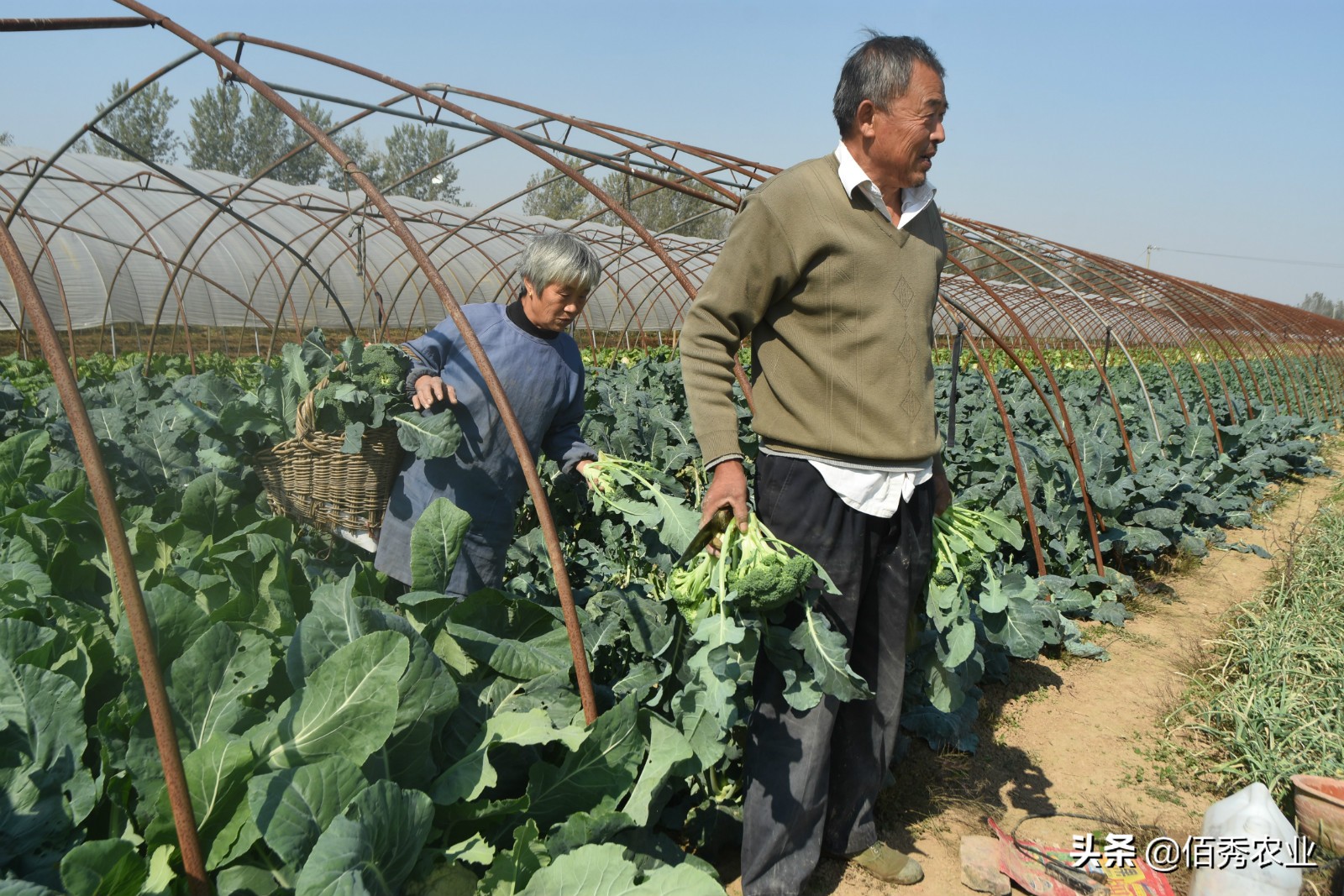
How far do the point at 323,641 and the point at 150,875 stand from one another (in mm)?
483

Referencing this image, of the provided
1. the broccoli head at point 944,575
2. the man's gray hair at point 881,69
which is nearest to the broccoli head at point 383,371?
the man's gray hair at point 881,69

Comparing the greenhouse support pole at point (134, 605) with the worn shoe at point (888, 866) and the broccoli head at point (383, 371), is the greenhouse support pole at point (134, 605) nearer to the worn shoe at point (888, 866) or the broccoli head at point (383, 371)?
the broccoli head at point (383, 371)

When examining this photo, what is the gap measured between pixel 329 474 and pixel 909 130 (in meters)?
1.67

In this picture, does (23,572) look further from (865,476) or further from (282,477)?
(865,476)

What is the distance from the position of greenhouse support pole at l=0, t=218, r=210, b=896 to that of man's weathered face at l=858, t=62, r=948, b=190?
1.46 meters

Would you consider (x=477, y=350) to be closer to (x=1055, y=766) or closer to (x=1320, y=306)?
(x=1055, y=766)

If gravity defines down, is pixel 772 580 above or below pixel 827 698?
above

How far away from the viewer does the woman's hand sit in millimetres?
2303

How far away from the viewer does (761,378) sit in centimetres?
203

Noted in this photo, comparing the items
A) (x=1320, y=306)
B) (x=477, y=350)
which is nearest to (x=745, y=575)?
(x=477, y=350)

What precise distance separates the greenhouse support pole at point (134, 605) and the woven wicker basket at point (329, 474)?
100 cm

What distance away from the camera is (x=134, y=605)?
51.4 inches

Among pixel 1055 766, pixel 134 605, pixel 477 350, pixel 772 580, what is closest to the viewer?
pixel 134 605

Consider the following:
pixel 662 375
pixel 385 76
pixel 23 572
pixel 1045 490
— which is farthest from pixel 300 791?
pixel 662 375
